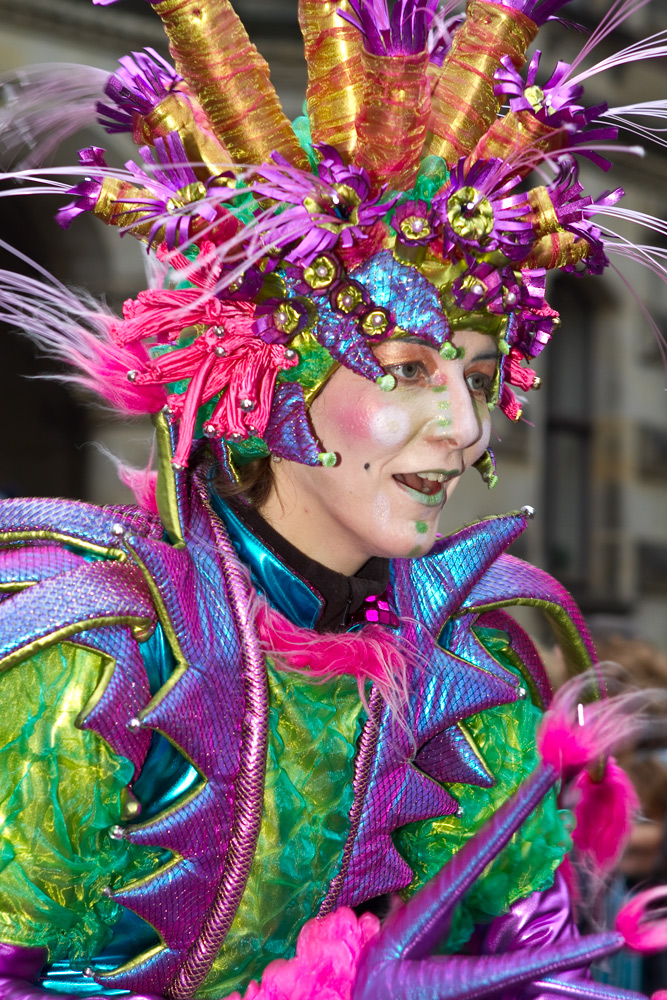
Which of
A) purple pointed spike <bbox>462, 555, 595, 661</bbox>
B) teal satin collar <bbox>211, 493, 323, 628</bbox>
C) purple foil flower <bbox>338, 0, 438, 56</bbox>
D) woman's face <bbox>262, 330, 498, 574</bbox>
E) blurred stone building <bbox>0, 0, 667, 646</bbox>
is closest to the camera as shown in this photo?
purple foil flower <bbox>338, 0, 438, 56</bbox>

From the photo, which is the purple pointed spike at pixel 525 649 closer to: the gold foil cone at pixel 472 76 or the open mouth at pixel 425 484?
the open mouth at pixel 425 484

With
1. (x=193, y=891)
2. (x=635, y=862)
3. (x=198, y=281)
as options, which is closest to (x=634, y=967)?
(x=635, y=862)

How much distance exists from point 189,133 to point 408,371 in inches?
15.4

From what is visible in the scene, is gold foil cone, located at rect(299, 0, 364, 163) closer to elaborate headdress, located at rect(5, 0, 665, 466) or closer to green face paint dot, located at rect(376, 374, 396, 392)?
elaborate headdress, located at rect(5, 0, 665, 466)

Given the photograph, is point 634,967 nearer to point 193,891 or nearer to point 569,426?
point 193,891

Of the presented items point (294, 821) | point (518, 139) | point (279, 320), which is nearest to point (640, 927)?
point (294, 821)

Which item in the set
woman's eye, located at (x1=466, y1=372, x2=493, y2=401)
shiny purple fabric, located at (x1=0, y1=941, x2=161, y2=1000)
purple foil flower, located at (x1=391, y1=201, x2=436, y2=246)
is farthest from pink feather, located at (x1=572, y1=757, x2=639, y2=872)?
purple foil flower, located at (x1=391, y1=201, x2=436, y2=246)

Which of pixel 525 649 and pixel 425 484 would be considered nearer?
pixel 425 484

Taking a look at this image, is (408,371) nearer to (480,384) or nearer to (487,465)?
(480,384)

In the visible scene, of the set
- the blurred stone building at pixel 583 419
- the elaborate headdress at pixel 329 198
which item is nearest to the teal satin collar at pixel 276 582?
the elaborate headdress at pixel 329 198

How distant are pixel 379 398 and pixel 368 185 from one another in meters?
0.25

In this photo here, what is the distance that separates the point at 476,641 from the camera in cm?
169

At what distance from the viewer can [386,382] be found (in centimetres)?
140

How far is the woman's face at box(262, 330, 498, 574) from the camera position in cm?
142
